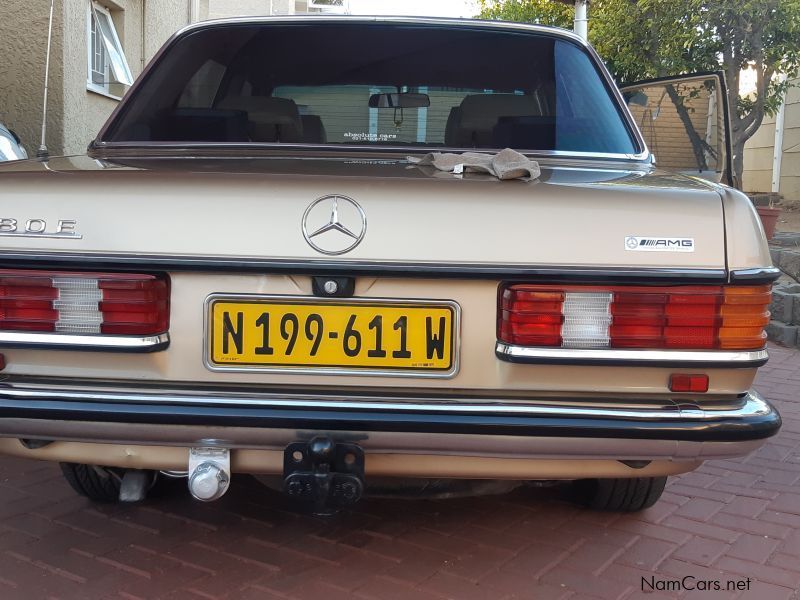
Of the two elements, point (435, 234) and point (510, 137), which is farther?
point (510, 137)

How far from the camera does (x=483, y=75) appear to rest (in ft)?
11.5

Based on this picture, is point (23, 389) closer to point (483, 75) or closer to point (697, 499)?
point (483, 75)

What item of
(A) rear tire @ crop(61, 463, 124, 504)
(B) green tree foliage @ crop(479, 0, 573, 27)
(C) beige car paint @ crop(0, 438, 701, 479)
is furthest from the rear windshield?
(B) green tree foliage @ crop(479, 0, 573, 27)

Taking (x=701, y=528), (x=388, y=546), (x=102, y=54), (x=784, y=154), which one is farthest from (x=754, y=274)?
(x=784, y=154)

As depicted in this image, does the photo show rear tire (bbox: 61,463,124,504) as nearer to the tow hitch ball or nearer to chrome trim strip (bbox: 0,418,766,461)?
chrome trim strip (bbox: 0,418,766,461)

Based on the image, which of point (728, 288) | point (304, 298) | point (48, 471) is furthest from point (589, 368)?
point (48, 471)

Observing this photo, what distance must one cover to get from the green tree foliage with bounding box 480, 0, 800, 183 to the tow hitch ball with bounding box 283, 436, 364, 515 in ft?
29.0

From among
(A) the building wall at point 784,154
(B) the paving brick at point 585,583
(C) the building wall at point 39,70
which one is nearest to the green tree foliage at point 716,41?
(A) the building wall at point 784,154

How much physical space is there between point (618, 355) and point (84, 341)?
4.31 feet

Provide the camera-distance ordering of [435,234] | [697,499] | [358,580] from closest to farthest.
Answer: [435,234], [358,580], [697,499]

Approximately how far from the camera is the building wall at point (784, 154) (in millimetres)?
14359

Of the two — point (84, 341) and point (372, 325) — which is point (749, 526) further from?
point (84, 341)

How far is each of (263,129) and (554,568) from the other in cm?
186

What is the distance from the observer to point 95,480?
2980 millimetres
